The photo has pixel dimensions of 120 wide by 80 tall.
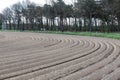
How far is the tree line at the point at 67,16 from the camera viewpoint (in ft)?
143

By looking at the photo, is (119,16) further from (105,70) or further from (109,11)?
(105,70)

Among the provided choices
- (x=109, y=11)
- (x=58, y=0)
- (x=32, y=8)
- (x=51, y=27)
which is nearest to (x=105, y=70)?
(x=109, y=11)

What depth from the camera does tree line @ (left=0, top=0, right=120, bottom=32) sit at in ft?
143

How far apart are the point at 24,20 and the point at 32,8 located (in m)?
10.0

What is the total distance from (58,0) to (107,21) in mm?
12189

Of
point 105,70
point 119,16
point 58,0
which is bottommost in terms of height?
point 105,70

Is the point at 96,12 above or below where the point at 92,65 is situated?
above

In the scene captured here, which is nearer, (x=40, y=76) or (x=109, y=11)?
(x=40, y=76)

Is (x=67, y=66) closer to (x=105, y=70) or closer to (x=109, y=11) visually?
(x=105, y=70)

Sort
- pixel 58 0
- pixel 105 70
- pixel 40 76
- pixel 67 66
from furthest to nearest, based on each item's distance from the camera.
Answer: pixel 58 0 < pixel 67 66 < pixel 105 70 < pixel 40 76

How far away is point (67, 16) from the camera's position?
53.5 metres

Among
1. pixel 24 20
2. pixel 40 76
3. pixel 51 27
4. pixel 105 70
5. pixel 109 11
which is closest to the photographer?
pixel 40 76

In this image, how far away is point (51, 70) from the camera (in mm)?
7176

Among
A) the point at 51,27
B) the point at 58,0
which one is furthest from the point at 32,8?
the point at 58,0
